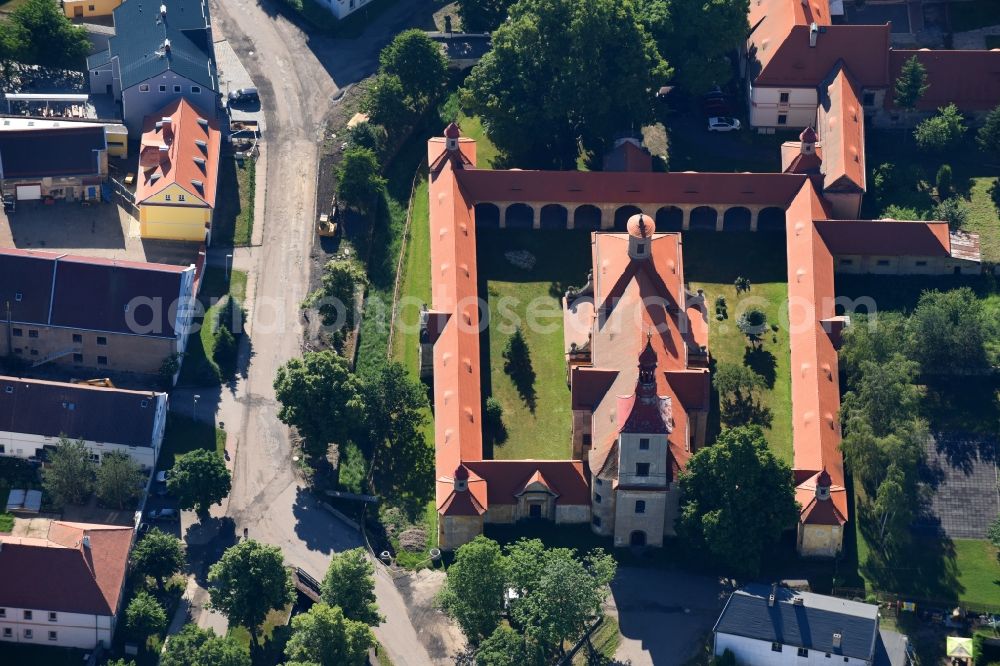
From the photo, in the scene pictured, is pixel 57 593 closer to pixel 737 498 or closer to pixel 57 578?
pixel 57 578

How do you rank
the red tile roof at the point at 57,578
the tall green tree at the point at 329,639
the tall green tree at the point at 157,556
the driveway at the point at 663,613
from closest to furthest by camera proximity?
the tall green tree at the point at 329,639
the red tile roof at the point at 57,578
the driveway at the point at 663,613
the tall green tree at the point at 157,556

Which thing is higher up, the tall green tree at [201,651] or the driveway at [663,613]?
the driveway at [663,613]

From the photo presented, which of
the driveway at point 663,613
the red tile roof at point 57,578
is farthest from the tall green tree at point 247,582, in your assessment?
the driveway at point 663,613

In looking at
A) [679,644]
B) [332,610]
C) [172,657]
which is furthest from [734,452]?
[172,657]

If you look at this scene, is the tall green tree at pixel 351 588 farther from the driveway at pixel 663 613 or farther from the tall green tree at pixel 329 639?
the driveway at pixel 663 613

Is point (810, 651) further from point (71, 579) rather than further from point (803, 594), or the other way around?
point (71, 579)

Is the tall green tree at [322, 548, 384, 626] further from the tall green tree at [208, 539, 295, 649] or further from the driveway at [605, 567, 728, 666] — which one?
the driveway at [605, 567, 728, 666]

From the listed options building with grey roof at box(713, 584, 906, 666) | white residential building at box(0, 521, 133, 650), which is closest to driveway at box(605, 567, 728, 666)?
building with grey roof at box(713, 584, 906, 666)

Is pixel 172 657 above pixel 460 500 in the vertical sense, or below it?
below
